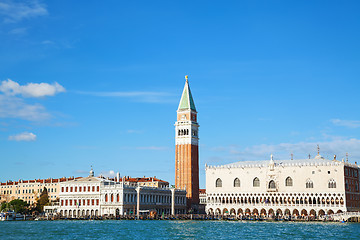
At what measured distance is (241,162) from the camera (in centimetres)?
11038

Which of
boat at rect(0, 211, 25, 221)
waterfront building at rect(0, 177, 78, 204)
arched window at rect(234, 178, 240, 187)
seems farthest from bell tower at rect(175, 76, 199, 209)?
boat at rect(0, 211, 25, 221)

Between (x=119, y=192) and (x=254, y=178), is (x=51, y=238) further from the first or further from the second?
(x=254, y=178)

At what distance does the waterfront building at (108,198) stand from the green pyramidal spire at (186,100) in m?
20.1

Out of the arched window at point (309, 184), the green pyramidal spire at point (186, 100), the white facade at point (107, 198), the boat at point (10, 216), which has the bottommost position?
the boat at point (10, 216)

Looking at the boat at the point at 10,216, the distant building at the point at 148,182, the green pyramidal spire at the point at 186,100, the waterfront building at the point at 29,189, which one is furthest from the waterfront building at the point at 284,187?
the waterfront building at the point at 29,189

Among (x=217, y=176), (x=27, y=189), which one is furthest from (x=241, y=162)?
(x=27, y=189)

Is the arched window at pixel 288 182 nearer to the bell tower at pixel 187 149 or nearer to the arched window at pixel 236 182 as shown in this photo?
the arched window at pixel 236 182

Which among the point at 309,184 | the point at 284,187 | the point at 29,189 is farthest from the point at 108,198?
the point at 29,189

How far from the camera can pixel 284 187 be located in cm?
9944

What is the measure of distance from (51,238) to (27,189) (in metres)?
85.9

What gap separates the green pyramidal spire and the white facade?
20.2 meters

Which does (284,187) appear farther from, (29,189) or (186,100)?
(29,189)

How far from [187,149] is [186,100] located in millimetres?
11843

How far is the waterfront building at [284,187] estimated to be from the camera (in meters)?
94.6
